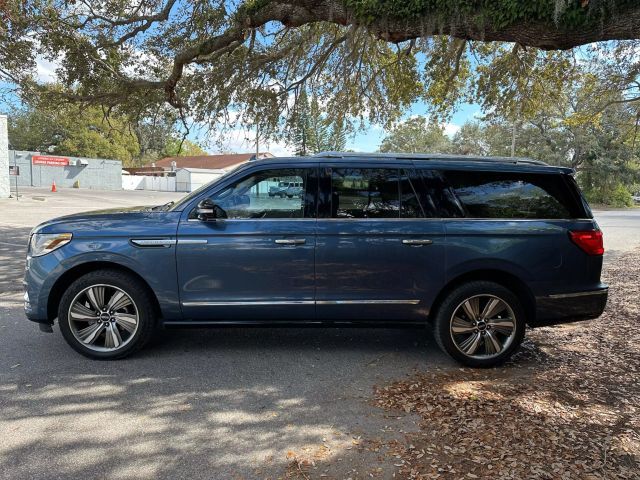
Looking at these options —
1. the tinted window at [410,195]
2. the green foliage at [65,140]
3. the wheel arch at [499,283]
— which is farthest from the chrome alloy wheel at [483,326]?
the green foliage at [65,140]

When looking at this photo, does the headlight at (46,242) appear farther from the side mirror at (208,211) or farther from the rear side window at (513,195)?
the rear side window at (513,195)

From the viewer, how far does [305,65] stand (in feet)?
39.3

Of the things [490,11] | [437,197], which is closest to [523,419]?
[437,197]

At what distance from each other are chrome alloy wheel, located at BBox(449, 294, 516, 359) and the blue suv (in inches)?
0.5

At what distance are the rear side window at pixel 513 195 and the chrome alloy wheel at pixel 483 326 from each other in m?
0.86

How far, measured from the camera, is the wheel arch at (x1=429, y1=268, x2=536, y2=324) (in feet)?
14.8

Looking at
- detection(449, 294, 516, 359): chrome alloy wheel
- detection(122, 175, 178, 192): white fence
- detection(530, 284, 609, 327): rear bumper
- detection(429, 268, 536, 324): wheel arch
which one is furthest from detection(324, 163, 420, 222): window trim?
detection(122, 175, 178, 192): white fence

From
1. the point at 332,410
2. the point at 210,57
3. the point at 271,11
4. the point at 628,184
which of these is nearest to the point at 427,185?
the point at 332,410

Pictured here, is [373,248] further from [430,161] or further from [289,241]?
[430,161]

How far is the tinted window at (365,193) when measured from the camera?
14.8 ft

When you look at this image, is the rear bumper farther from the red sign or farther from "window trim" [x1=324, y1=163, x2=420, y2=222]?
the red sign

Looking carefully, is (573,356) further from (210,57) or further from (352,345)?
(210,57)

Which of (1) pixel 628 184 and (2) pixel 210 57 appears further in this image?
(1) pixel 628 184

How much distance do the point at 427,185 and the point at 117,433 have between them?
10.9ft
